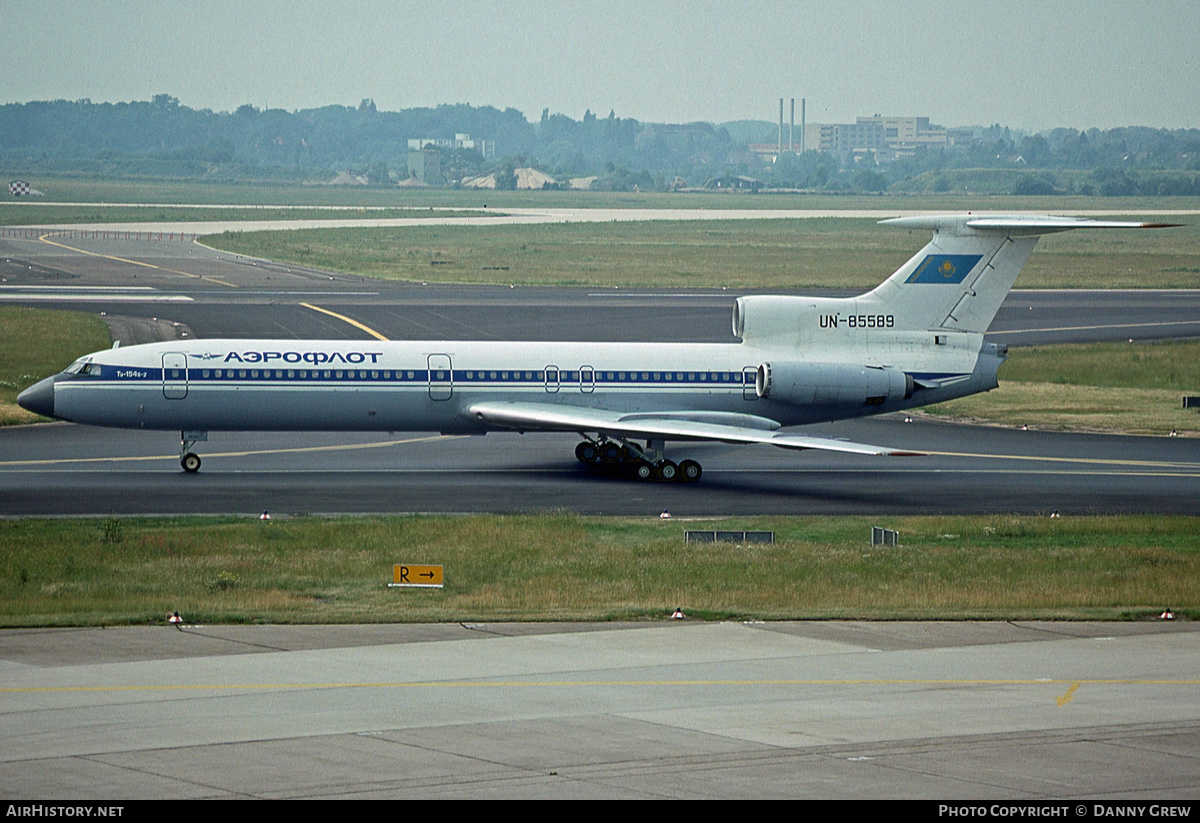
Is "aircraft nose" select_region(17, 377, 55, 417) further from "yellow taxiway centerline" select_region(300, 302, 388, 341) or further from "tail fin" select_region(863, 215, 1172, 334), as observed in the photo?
"yellow taxiway centerline" select_region(300, 302, 388, 341)

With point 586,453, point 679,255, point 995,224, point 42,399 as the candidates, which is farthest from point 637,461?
point 679,255

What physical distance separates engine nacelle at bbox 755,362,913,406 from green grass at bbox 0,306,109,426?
75.1 feet

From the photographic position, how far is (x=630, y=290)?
8794 cm

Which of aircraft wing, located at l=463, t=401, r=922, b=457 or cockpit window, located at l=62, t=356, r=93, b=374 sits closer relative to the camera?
aircraft wing, located at l=463, t=401, r=922, b=457

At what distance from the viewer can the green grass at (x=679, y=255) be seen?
A: 98.4m

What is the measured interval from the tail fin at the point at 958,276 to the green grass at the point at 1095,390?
9489mm

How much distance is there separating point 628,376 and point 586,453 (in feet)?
8.37

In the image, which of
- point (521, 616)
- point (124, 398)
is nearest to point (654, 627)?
point (521, 616)

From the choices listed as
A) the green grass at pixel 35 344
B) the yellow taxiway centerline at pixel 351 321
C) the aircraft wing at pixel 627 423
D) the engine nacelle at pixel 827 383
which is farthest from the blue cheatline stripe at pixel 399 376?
the yellow taxiway centerline at pixel 351 321

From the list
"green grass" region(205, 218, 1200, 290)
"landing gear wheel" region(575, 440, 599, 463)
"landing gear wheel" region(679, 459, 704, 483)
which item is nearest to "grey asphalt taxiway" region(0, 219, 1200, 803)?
"landing gear wheel" region(679, 459, 704, 483)

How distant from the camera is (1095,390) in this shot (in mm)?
53781

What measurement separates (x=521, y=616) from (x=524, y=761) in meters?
7.39

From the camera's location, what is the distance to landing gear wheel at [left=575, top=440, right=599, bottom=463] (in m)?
39.5

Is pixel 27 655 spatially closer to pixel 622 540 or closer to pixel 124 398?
pixel 622 540
